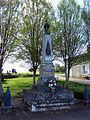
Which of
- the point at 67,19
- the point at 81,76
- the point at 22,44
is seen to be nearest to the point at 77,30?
the point at 67,19

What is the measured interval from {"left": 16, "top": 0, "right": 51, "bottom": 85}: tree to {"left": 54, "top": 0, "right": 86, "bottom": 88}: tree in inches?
53.2

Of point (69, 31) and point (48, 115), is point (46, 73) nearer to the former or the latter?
point (48, 115)

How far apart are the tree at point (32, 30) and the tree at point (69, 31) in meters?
1.35

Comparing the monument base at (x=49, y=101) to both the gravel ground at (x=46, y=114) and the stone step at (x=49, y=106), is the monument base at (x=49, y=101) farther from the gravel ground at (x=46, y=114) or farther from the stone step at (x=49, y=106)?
the gravel ground at (x=46, y=114)

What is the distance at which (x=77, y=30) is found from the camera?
1780cm

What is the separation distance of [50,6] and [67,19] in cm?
187

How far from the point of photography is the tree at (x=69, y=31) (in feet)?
58.5

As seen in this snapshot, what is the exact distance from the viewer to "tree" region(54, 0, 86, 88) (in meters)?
17.8

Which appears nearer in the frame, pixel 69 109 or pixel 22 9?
pixel 69 109

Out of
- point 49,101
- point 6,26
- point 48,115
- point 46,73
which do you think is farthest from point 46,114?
point 6,26

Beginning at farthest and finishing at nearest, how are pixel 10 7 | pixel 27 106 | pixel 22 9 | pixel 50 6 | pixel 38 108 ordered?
pixel 50 6
pixel 22 9
pixel 10 7
pixel 27 106
pixel 38 108

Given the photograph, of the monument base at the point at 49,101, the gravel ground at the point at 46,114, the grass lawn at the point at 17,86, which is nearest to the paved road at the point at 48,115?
the gravel ground at the point at 46,114

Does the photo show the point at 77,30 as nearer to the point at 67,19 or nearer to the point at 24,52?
the point at 67,19

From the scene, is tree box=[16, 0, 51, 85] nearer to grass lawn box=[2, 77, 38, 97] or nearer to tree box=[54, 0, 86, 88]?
tree box=[54, 0, 86, 88]
